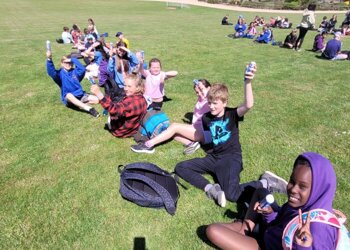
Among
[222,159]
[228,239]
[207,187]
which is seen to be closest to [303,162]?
[228,239]

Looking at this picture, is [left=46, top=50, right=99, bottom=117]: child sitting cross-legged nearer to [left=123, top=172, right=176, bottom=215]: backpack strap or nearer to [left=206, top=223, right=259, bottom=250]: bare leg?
[left=123, top=172, right=176, bottom=215]: backpack strap

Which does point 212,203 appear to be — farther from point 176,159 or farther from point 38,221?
point 38,221

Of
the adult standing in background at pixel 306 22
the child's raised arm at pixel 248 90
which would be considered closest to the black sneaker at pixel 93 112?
the child's raised arm at pixel 248 90

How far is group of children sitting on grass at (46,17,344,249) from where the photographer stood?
2473 millimetres

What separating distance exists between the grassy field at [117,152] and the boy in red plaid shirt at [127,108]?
0.29m

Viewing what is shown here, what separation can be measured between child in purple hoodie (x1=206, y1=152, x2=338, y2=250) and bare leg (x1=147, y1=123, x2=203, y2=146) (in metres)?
2.33

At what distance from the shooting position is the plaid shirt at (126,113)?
5.32 meters

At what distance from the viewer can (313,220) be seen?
2387mm

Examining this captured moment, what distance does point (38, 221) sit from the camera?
3932 millimetres

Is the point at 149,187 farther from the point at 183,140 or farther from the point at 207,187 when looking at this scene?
the point at 183,140

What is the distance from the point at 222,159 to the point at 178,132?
133 centimetres

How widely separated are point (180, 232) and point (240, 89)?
6.02m

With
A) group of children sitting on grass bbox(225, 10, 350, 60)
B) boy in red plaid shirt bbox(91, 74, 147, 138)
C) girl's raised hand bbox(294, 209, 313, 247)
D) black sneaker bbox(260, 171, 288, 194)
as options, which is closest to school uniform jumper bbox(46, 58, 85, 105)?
boy in red plaid shirt bbox(91, 74, 147, 138)

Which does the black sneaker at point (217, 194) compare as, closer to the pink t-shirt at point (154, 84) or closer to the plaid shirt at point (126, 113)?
the plaid shirt at point (126, 113)
